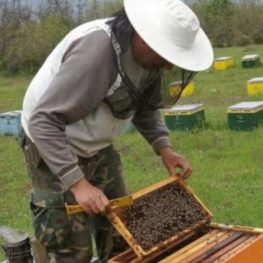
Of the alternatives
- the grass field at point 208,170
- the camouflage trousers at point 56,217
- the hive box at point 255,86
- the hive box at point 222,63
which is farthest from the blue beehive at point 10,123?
the hive box at point 222,63

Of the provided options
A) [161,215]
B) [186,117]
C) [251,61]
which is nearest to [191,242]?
[161,215]

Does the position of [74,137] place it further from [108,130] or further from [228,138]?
[228,138]

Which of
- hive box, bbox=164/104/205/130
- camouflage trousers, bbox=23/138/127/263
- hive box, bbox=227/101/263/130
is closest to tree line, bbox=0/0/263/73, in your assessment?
hive box, bbox=164/104/205/130

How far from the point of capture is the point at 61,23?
62.8 feet

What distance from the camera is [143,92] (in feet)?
7.35

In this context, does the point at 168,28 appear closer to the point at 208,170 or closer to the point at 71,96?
the point at 71,96

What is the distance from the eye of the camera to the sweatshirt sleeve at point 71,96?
2.01 metres

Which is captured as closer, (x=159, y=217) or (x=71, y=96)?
(x=71, y=96)

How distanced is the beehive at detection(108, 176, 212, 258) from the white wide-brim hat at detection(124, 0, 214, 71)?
0.54 m

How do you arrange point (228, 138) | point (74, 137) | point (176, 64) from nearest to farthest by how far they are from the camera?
point (176, 64)
point (74, 137)
point (228, 138)

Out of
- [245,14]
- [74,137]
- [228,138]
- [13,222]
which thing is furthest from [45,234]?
[245,14]

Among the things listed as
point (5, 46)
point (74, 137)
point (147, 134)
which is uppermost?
point (74, 137)

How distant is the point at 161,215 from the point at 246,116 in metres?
4.41

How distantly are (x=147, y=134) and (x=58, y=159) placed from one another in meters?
0.66
